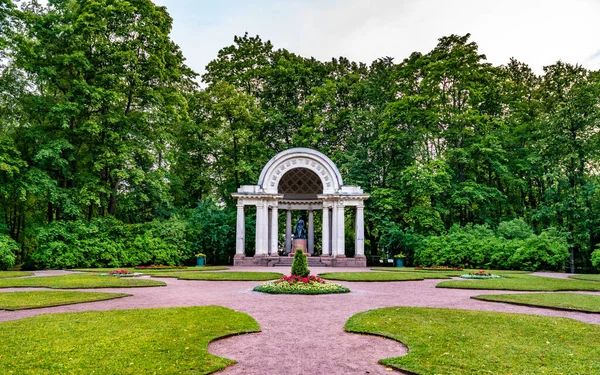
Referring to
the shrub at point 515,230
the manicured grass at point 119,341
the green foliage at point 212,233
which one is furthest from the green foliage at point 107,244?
the shrub at point 515,230

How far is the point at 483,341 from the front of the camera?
7094 mm

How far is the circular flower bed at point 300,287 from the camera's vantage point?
13.9 m

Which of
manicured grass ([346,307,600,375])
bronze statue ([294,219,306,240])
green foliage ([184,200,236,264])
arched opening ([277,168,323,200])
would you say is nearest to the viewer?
manicured grass ([346,307,600,375])

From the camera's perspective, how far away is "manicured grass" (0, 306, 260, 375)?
18.2 ft

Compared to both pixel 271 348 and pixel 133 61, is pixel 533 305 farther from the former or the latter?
pixel 133 61

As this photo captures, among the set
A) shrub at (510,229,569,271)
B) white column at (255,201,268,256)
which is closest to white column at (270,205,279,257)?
white column at (255,201,268,256)

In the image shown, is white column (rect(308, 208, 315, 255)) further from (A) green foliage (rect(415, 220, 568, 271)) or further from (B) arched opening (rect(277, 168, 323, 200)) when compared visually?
(A) green foliage (rect(415, 220, 568, 271))

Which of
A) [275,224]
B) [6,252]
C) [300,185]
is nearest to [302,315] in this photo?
[6,252]

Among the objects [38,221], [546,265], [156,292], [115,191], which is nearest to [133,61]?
[115,191]

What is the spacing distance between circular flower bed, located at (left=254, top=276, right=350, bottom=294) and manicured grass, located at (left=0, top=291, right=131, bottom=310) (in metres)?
4.79

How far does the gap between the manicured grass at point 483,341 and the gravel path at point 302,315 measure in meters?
0.50

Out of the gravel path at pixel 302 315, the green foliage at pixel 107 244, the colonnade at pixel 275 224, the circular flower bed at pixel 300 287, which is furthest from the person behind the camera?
the colonnade at pixel 275 224

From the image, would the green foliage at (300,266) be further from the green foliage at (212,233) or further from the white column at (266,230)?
the green foliage at (212,233)

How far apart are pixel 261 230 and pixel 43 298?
2097 centimetres
